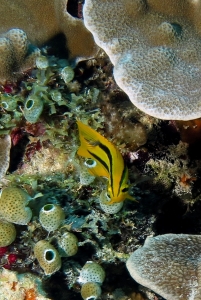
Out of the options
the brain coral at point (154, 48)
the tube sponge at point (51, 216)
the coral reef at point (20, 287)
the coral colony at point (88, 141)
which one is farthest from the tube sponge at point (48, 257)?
the brain coral at point (154, 48)

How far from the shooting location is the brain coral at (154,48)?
88.5 inches

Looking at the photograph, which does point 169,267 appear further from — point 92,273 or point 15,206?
point 15,206

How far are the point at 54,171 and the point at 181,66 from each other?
1294 mm

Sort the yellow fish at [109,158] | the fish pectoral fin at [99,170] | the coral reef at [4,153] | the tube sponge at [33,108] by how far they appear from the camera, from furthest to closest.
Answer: the coral reef at [4,153] → the tube sponge at [33,108] → the fish pectoral fin at [99,170] → the yellow fish at [109,158]

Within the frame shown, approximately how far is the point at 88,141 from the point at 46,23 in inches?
62.2

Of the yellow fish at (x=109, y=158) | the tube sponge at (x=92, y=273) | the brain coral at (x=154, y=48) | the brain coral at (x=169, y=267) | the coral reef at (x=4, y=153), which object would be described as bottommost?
the tube sponge at (x=92, y=273)

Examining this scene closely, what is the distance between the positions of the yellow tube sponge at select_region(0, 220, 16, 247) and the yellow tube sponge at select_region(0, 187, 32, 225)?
5 cm

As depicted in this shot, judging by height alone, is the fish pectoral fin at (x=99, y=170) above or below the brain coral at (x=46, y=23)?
below

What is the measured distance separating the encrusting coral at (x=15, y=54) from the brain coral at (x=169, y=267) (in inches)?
64.6

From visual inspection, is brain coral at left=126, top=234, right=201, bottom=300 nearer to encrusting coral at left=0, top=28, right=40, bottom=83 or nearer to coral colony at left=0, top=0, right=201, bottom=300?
coral colony at left=0, top=0, right=201, bottom=300

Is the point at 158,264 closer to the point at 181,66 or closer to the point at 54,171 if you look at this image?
the point at 54,171

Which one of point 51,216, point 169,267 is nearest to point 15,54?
point 51,216

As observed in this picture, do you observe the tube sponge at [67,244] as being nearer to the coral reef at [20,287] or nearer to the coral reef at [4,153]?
the coral reef at [20,287]

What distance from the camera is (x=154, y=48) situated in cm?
246
